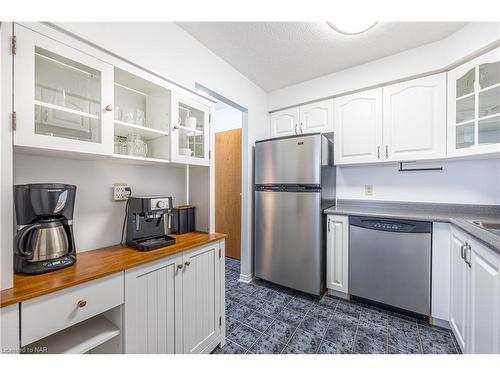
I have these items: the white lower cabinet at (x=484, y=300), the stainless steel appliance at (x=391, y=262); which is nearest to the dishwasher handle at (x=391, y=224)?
the stainless steel appliance at (x=391, y=262)

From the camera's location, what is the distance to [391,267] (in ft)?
5.90

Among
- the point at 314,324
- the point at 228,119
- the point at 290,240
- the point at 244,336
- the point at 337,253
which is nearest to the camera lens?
the point at 244,336

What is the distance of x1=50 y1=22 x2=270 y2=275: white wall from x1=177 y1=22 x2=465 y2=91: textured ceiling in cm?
11

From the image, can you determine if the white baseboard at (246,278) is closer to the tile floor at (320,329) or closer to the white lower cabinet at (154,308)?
the tile floor at (320,329)

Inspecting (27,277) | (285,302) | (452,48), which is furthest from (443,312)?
(27,277)

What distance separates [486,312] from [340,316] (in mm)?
1021

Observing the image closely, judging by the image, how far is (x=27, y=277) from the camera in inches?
32.3

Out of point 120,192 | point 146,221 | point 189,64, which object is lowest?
point 146,221

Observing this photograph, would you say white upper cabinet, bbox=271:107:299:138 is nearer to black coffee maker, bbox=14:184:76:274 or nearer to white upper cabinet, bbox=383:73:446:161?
white upper cabinet, bbox=383:73:446:161

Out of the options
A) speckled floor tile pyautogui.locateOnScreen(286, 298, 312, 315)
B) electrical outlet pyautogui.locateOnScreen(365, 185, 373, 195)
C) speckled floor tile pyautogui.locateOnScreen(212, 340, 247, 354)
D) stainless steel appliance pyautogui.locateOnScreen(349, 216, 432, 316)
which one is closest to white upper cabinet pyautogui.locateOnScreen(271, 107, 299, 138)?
electrical outlet pyautogui.locateOnScreen(365, 185, 373, 195)

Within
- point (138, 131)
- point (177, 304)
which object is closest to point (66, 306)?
point (177, 304)

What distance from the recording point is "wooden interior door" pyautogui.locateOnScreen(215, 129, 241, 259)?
126 inches

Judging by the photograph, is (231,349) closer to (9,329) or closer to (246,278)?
(246,278)

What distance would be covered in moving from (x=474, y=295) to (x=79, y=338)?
205 cm
